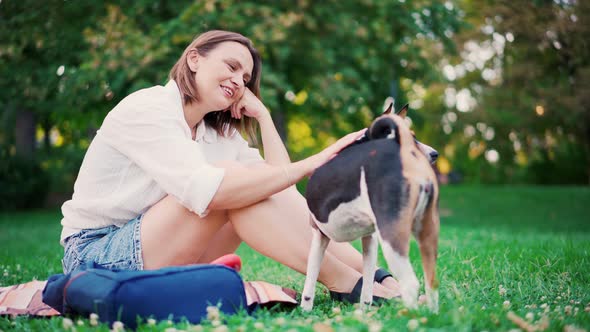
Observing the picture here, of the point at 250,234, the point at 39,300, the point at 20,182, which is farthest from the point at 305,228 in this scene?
the point at 20,182

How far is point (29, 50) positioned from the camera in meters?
10.0

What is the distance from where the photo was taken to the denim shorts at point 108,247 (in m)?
2.83

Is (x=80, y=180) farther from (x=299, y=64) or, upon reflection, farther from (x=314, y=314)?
(x=299, y=64)

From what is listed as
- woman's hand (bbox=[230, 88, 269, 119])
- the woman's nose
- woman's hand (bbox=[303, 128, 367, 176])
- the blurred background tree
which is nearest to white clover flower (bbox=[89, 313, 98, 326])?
woman's hand (bbox=[303, 128, 367, 176])

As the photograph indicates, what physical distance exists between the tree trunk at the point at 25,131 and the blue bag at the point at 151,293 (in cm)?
1199

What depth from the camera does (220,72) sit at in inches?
122

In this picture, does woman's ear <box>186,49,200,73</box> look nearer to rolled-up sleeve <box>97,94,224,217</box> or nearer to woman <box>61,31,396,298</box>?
woman <box>61,31,396,298</box>

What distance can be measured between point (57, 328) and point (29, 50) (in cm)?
912

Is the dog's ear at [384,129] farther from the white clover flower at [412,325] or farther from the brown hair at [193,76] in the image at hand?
the brown hair at [193,76]

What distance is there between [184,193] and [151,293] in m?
0.52

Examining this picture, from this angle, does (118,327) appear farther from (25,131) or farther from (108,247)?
(25,131)

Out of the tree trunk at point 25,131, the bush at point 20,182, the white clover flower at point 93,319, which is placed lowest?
the bush at point 20,182

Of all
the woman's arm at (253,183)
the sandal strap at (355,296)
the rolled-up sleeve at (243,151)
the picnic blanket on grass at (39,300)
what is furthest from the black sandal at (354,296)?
the rolled-up sleeve at (243,151)

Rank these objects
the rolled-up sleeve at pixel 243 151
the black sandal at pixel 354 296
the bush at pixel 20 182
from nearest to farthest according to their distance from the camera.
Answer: the black sandal at pixel 354 296 → the rolled-up sleeve at pixel 243 151 → the bush at pixel 20 182
